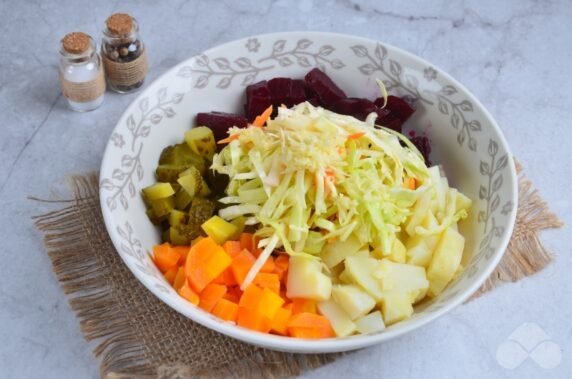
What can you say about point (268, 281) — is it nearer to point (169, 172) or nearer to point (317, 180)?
point (317, 180)

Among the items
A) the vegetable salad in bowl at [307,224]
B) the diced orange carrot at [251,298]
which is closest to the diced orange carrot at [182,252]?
the vegetable salad in bowl at [307,224]

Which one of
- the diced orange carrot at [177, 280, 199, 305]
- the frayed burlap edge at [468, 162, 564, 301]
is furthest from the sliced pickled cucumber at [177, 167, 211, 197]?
the frayed burlap edge at [468, 162, 564, 301]

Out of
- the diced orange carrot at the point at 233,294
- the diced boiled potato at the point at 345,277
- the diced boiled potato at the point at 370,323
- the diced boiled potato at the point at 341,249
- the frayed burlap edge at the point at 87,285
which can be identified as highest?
the diced boiled potato at the point at 341,249

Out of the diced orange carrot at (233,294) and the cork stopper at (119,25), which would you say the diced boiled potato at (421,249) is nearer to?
the diced orange carrot at (233,294)

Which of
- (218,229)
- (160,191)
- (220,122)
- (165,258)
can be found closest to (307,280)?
(218,229)

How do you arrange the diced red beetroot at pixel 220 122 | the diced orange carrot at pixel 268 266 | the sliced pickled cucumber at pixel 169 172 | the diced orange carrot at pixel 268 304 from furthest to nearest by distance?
the diced red beetroot at pixel 220 122 < the sliced pickled cucumber at pixel 169 172 < the diced orange carrot at pixel 268 266 < the diced orange carrot at pixel 268 304

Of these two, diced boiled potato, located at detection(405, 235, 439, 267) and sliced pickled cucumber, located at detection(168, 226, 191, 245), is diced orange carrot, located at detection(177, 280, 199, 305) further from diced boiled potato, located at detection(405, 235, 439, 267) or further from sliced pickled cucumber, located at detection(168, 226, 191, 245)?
diced boiled potato, located at detection(405, 235, 439, 267)

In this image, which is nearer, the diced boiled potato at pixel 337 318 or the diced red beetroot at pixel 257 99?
the diced boiled potato at pixel 337 318
